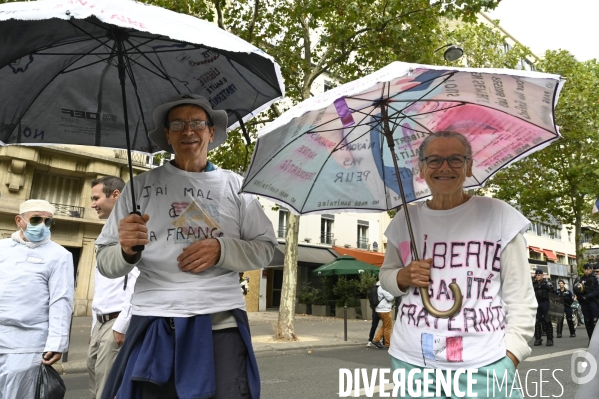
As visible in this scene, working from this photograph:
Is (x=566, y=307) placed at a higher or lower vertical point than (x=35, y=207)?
lower

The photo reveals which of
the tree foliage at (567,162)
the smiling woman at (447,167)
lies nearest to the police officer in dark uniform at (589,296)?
the tree foliage at (567,162)

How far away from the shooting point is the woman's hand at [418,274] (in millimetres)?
2213

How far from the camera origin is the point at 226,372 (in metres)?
2.14

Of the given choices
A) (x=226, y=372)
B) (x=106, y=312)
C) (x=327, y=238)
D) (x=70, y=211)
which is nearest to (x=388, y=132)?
(x=226, y=372)

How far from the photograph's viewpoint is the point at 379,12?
40.2 ft

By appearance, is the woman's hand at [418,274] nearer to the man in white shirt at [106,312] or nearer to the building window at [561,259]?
the man in white shirt at [106,312]

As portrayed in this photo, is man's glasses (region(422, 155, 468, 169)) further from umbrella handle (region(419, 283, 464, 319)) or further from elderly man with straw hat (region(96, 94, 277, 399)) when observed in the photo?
elderly man with straw hat (region(96, 94, 277, 399))

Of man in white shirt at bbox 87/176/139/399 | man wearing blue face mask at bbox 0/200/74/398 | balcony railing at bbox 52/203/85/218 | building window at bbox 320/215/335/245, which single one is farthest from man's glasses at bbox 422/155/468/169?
building window at bbox 320/215/335/245

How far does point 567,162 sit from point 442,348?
85.3 feet

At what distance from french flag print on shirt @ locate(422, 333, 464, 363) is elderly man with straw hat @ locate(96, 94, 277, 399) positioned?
2.57ft

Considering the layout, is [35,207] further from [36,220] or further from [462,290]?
[462,290]

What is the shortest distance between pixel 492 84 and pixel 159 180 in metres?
1.70

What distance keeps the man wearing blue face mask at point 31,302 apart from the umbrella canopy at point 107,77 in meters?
1.00

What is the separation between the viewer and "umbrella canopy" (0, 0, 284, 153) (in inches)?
95.4
